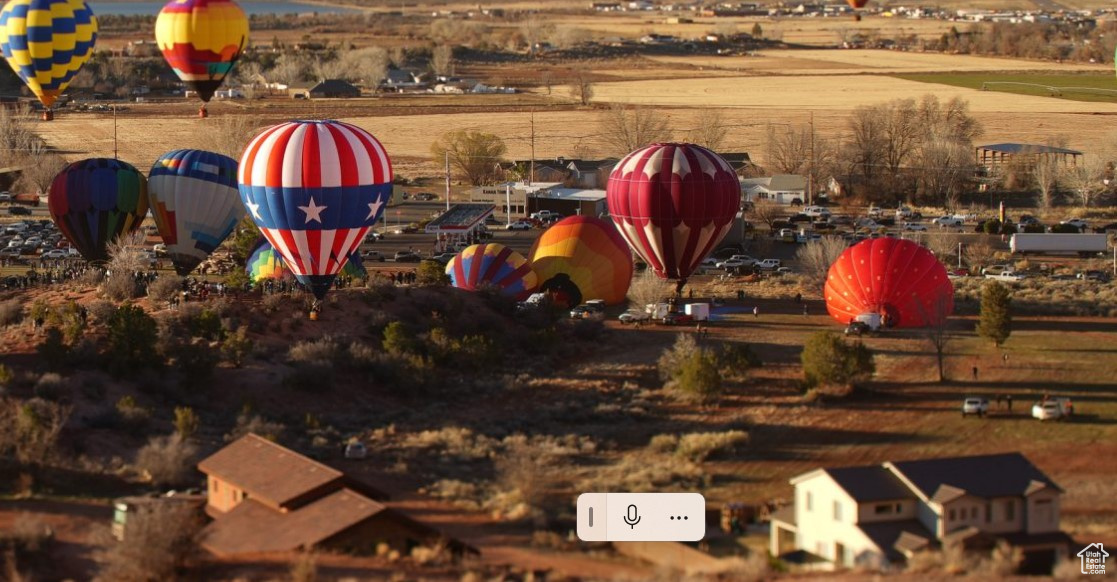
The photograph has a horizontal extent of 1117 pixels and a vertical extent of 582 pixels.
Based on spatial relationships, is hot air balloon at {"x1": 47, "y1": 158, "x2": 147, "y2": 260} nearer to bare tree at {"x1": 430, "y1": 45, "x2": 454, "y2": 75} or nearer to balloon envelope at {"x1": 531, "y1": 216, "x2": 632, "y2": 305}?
balloon envelope at {"x1": 531, "y1": 216, "x2": 632, "y2": 305}

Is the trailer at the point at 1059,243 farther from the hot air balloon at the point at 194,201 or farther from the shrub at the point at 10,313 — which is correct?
the shrub at the point at 10,313

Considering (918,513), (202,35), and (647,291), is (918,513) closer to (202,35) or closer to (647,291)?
(647,291)

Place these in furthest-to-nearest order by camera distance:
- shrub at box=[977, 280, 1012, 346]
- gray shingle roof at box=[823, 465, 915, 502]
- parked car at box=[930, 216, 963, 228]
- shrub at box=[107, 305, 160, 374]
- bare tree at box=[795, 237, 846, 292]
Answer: parked car at box=[930, 216, 963, 228] < bare tree at box=[795, 237, 846, 292] < shrub at box=[977, 280, 1012, 346] < shrub at box=[107, 305, 160, 374] < gray shingle roof at box=[823, 465, 915, 502]

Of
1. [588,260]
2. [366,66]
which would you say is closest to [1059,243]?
[588,260]

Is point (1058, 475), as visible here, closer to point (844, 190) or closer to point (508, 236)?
point (508, 236)

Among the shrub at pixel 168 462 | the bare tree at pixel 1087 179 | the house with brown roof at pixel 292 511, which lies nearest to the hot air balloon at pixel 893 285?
the house with brown roof at pixel 292 511

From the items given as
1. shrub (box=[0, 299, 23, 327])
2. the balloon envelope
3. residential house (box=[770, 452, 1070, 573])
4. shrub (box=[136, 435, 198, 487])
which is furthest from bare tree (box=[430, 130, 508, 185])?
residential house (box=[770, 452, 1070, 573])
